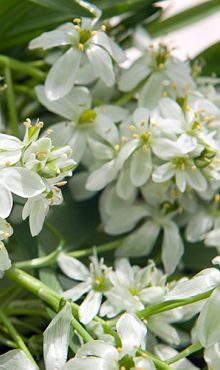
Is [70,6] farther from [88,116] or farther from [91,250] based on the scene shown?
[91,250]

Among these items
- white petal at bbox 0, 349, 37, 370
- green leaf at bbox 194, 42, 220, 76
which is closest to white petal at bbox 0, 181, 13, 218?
white petal at bbox 0, 349, 37, 370

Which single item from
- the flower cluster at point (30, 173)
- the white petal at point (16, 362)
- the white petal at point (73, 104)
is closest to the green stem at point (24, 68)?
the white petal at point (73, 104)

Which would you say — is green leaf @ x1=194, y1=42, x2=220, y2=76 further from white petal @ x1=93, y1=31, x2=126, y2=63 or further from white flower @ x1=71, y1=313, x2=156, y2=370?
white flower @ x1=71, y1=313, x2=156, y2=370

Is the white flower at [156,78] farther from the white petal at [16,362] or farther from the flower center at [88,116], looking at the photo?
the white petal at [16,362]

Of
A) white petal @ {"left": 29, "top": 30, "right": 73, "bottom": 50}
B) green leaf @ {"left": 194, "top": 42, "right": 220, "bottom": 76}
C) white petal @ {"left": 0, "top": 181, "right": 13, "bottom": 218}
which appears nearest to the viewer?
white petal @ {"left": 0, "top": 181, "right": 13, "bottom": 218}

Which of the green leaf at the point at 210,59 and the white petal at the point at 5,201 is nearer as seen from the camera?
the white petal at the point at 5,201

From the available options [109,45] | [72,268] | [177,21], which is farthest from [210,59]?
[72,268]

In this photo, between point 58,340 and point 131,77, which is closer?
point 58,340
